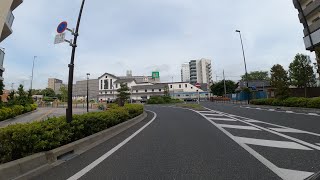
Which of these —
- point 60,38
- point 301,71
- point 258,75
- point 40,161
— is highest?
point 258,75

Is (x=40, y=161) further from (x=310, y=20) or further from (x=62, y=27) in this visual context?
(x=310, y=20)

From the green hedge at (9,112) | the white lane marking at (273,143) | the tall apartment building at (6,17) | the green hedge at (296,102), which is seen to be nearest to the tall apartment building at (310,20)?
the green hedge at (296,102)

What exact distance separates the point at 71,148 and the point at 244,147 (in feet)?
15.0

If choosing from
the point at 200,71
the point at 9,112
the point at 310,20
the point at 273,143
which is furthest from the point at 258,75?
the point at 273,143

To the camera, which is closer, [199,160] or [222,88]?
[199,160]

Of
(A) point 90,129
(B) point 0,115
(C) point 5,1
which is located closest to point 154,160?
(A) point 90,129

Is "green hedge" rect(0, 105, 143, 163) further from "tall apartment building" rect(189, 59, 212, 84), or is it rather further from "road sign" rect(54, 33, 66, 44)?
"tall apartment building" rect(189, 59, 212, 84)

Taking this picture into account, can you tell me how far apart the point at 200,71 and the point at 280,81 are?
119 meters

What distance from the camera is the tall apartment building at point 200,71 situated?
14625 cm

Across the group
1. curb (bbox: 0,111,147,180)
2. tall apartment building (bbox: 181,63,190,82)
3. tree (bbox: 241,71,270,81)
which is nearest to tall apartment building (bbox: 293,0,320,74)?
curb (bbox: 0,111,147,180)

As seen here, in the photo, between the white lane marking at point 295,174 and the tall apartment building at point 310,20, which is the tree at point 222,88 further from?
A: the white lane marking at point 295,174

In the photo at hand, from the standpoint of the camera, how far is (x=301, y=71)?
4706 centimetres

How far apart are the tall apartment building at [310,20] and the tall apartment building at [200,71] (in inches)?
4117

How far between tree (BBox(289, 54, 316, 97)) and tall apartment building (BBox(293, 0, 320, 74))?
915 cm
